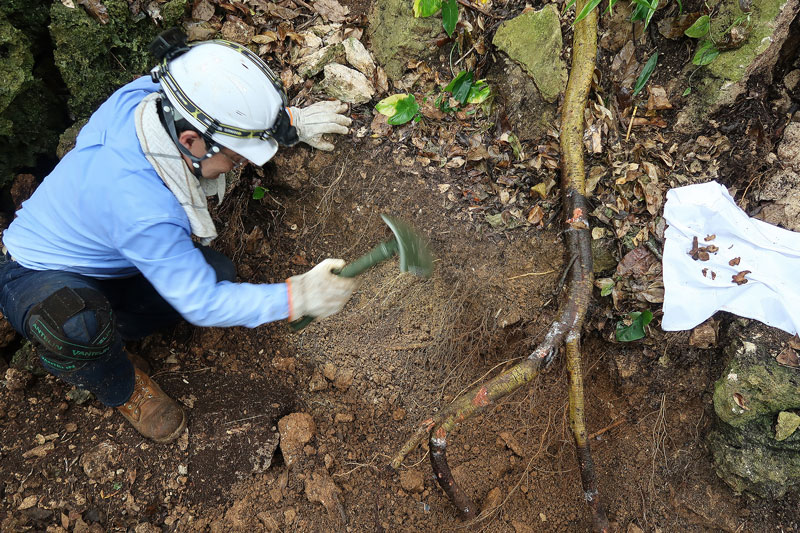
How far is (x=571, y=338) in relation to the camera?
79.9 inches

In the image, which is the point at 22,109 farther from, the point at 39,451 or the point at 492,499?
the point at 492,499

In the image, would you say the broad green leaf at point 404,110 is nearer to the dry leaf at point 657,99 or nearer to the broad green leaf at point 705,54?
the dry leaf at point 657,99

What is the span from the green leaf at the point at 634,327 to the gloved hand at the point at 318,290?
1262 millimetres

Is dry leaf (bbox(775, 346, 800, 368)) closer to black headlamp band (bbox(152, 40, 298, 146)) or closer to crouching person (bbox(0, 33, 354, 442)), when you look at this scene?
crouching person (bbox(0, 33, 354, 442))

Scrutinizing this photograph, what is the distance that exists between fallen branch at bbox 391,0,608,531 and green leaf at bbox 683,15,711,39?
38cm

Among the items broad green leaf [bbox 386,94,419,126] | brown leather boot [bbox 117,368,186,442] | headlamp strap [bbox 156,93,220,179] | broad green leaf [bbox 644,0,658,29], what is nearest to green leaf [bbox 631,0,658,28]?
broad green leaf [bbox 644,0,658,29]

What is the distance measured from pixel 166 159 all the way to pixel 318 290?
621 millimetres

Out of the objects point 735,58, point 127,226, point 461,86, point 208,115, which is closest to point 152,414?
point 127,226

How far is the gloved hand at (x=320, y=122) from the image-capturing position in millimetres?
2180

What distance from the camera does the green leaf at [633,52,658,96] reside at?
2148 mm

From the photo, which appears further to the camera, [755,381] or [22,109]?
[22,109]

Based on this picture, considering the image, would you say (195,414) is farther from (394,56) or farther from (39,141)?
(394,56)

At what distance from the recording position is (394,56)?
A: 92.0 inches

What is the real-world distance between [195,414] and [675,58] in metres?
2.65
